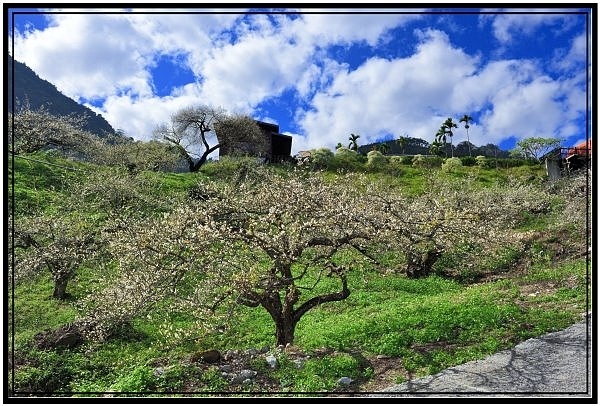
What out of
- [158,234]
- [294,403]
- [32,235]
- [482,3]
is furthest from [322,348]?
[32,235]

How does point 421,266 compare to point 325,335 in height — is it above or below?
above

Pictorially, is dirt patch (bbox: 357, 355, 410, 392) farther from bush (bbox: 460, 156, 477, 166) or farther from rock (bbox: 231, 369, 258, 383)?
bush (bbox: 460, 156, 477, 166)

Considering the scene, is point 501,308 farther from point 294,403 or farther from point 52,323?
point 52,323

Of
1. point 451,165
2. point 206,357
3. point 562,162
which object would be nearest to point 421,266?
point 206,357

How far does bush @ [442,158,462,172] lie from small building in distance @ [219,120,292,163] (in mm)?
14902

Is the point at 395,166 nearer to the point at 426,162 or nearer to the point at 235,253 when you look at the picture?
the point at 426,162

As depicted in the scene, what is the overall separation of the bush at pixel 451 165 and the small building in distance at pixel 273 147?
1490 cm

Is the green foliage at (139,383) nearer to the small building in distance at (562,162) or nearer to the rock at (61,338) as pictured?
the rock at (61,338)

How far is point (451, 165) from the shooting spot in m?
44.7

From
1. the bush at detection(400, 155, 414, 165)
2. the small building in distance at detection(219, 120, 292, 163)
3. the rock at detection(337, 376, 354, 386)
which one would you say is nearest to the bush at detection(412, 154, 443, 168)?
the bush at detection(400, 155, 414, 165)

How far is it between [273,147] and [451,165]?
57.4 feet

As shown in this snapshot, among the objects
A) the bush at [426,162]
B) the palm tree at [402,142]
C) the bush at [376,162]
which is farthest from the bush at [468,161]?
the palm tree at [402,142]

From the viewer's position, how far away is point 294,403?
6344 millimetres

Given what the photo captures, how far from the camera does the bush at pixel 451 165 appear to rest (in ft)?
143
